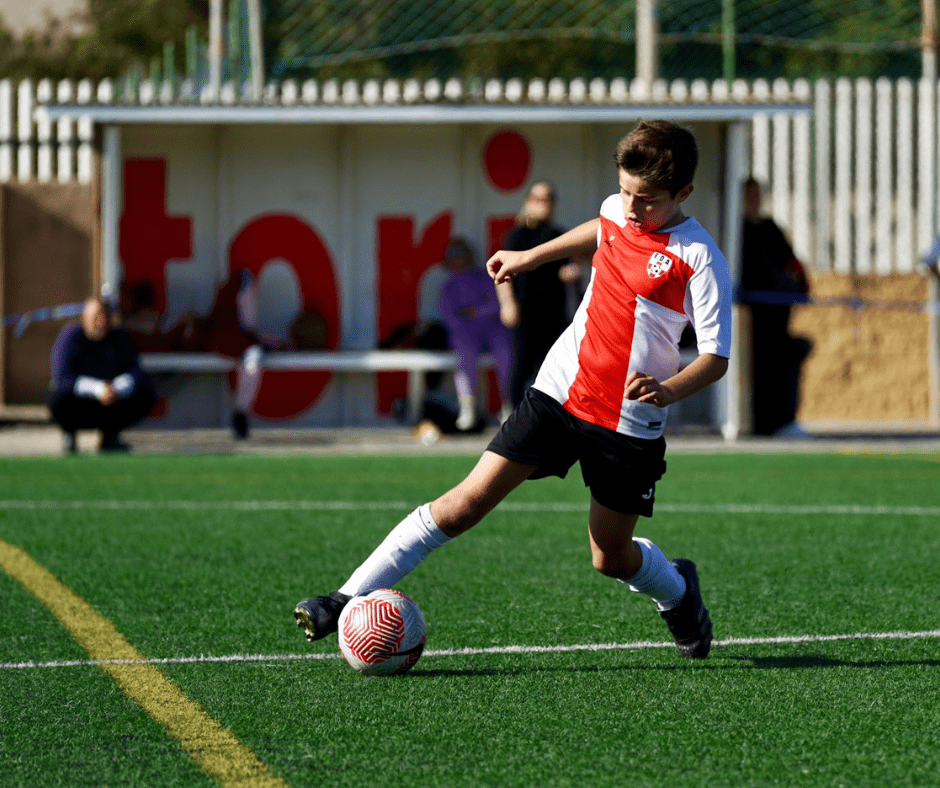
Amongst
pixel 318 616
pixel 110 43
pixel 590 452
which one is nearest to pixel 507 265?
pixel 590 452

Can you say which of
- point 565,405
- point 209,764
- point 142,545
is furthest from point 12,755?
point 142,545

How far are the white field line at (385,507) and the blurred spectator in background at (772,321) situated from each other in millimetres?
4947

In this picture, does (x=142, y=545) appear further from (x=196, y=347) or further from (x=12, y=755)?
(x=196, y=347)

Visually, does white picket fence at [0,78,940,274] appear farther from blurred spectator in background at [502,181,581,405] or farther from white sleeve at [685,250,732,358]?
white sleeve at [685,250,732,358]

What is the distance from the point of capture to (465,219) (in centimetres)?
1544

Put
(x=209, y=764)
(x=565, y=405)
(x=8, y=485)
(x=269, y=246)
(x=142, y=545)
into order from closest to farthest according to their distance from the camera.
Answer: (x=209, y=764)
(x=565, y=405)
(x=142, y=545)
(x=8, y=485)
(x=269, y=246)

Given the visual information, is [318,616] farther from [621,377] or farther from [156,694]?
[621,377]

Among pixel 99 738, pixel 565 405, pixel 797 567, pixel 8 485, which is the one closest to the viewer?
pixel 99 738

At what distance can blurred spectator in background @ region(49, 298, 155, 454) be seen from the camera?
12188mm

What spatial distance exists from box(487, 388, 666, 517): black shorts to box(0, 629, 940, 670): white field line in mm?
614

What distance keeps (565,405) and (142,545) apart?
3.36 meters

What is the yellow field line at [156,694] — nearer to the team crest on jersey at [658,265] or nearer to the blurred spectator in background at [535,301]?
the team crest on jersey at [658,265]

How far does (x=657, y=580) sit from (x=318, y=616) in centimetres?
109

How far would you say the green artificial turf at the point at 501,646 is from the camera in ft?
11.9
